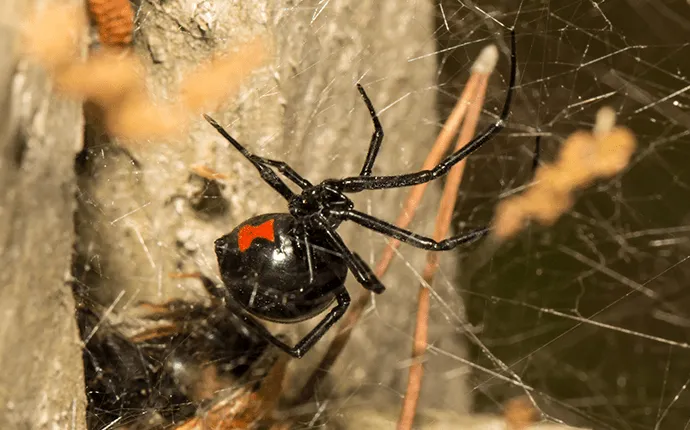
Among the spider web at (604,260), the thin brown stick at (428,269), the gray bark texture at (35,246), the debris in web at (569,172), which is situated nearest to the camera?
the gray bark texture at (35,246)

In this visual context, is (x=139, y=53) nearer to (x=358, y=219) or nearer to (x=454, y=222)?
(x=358, y=219)

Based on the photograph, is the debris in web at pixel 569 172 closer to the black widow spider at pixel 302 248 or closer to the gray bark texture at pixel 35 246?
the black widow spider at pixel 302 248

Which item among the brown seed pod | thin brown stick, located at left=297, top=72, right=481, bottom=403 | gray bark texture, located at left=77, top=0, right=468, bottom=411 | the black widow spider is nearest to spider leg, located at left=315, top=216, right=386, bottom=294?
the black widow spider

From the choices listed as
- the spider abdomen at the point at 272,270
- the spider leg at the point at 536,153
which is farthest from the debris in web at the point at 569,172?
the spider abdomen at the point at 272,270

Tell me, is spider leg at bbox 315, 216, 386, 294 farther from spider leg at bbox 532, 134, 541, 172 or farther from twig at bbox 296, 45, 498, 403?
spider leg at bbox 532, 134, 541, 172

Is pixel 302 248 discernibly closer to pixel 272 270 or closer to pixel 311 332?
pixel 272 270

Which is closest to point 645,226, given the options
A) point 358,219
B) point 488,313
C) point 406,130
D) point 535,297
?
point 535,297
